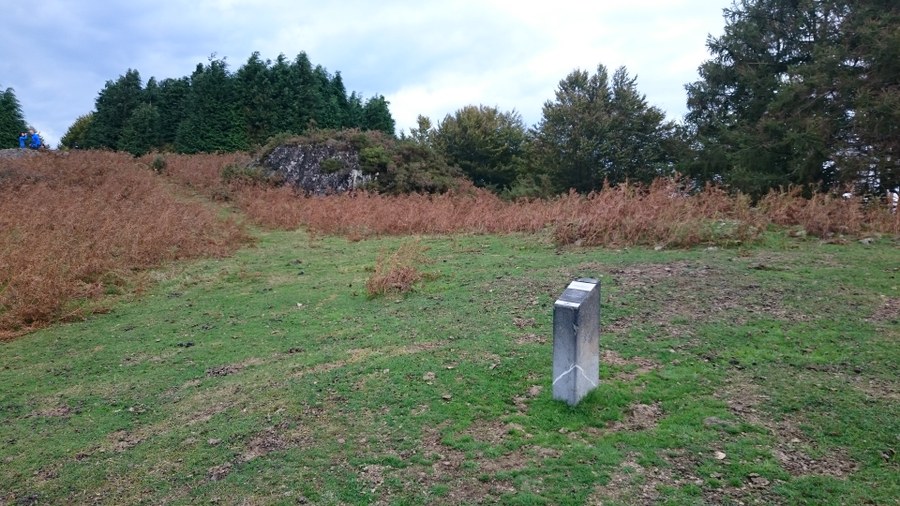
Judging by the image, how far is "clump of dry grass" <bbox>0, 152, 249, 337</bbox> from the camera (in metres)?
8.20

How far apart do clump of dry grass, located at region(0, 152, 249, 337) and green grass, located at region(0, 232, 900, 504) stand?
1001mm

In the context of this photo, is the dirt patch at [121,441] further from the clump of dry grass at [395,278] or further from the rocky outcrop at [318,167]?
the rocky outcrop at [318,167]

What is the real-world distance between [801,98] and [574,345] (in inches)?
678

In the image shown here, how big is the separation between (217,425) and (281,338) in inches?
85.4

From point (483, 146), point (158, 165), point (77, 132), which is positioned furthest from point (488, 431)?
point (77, 132)

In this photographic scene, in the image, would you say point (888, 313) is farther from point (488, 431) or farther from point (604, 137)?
point (604, 137)

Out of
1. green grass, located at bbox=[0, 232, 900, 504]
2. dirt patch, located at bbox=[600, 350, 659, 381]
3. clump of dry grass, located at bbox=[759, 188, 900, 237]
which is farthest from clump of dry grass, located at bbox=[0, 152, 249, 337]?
clump of dry grass, located at bbox=[759, 188, 900, 237]

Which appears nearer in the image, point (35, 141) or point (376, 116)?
point (35, 141)

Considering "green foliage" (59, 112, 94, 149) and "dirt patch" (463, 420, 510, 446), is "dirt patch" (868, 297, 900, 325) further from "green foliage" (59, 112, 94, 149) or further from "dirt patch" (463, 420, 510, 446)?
"green foliage" (59, 112, 94, 149)

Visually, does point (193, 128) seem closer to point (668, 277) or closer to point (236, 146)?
point (236, 146)

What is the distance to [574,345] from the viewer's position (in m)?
4.14

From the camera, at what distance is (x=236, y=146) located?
33875 mm

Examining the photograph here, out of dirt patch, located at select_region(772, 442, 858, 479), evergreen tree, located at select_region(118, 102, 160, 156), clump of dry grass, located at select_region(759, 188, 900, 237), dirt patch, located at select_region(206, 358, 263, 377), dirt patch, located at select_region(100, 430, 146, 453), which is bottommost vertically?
dirt patch, located at select_region(100, 430, 146, 453)

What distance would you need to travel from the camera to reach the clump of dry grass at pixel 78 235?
26.9ft
